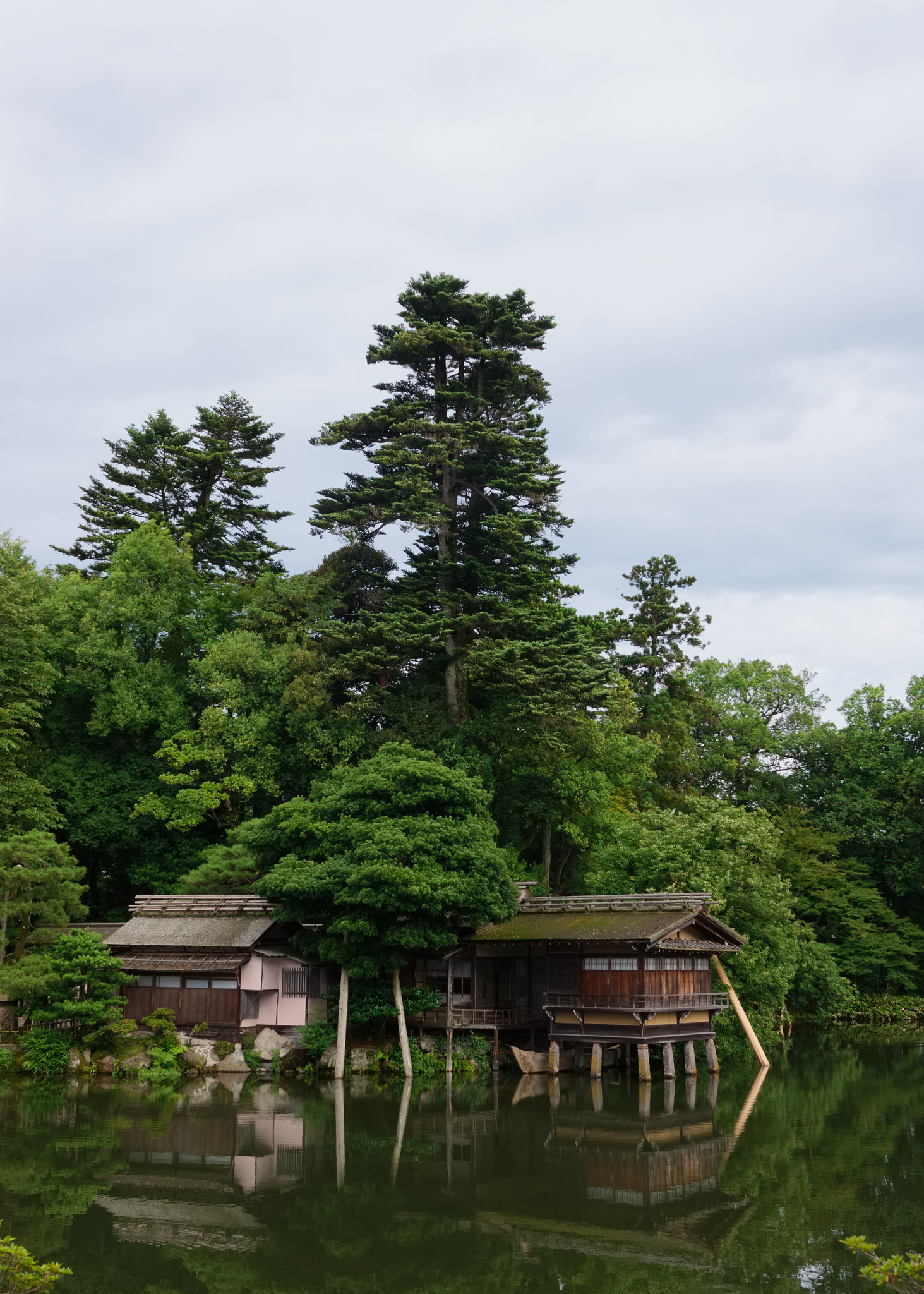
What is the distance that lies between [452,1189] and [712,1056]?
18313 mm

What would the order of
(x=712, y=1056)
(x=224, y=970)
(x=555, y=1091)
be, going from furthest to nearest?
(x=712, y=1056)
(x=224, y=970)
(x=555, y=1091)

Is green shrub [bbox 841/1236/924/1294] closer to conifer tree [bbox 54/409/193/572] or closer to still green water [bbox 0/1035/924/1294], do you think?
still green water [bbox 0/1035/924/1294]

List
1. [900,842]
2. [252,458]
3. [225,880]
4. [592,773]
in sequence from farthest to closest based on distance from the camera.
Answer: [252,458] → [900,842] → [592,773] → [225,880]

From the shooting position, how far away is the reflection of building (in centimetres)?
1506

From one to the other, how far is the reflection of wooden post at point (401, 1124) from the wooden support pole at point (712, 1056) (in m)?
9.79

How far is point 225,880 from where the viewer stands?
37625 millimetres

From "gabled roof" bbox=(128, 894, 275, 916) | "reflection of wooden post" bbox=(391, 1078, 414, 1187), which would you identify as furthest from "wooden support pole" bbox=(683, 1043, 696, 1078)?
"gabled roof" bbox=(128, 894, 275, 916)

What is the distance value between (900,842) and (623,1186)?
4346cm

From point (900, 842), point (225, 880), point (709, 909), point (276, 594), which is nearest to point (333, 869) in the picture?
point (225, 880)

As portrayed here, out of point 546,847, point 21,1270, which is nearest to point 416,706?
point 546,847

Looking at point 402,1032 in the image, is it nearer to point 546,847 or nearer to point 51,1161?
point 51,1161

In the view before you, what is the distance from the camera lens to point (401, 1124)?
23.3 m

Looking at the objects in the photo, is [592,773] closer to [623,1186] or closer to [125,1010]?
[125,1010]

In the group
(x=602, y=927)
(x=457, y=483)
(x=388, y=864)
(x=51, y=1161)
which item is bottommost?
(x=51, y=1161)
